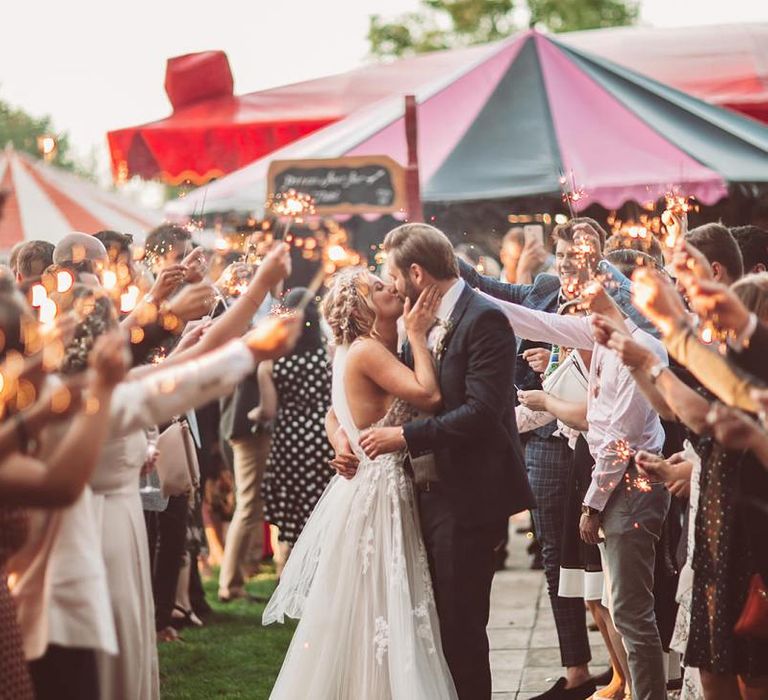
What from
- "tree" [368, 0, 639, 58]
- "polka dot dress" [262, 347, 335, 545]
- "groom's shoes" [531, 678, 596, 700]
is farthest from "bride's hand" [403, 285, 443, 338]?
"tree" [368, 0, 639, 58]

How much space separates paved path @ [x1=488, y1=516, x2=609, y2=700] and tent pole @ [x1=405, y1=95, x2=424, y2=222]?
2624 millimetres

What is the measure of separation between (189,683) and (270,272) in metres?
3.33

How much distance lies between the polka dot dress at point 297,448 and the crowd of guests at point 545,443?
1292 millimetres

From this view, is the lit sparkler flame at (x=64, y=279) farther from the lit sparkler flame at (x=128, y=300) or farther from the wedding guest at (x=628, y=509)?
the wedding guest at (x=628, y=509)

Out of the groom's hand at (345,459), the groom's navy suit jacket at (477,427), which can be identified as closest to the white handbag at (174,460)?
the groom's hand at (345,459)

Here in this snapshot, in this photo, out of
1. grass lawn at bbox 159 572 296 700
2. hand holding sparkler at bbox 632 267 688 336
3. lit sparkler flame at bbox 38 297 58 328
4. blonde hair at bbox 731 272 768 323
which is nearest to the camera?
hand holding sparkler at bbox 632 267 688 336

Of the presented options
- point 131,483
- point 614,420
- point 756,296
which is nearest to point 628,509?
point 614,420

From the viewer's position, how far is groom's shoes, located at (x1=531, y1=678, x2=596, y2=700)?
21.0 ft

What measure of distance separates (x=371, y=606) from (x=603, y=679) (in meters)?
1.90

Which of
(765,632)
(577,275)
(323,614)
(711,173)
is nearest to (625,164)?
(711,173)

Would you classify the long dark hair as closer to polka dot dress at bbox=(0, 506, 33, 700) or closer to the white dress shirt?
the white dress shirt

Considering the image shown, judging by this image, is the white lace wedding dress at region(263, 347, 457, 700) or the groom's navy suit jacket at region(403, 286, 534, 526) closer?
the groom's navy suit jacket at region(403, 286, 534, 526)

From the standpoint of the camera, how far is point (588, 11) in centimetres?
4025

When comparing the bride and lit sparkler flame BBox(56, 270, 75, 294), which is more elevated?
lit sparkler flame BBox(56, 270, 75, 294)
